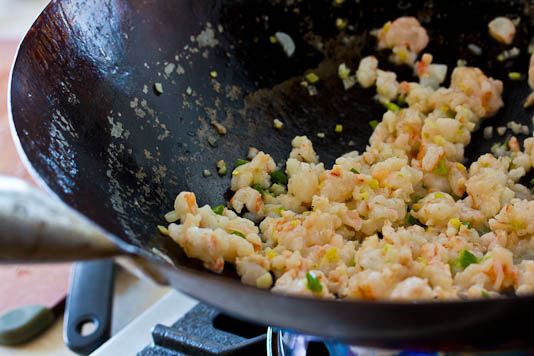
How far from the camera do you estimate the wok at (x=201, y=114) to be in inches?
26.6

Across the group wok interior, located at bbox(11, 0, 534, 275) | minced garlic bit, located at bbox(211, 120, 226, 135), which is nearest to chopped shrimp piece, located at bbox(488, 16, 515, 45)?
wok interior, located at bbox(11, 0, 534, 275)

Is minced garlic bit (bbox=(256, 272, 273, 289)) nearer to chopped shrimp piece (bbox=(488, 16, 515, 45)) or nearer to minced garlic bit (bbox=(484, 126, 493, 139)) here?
minced garlic bit (bbox=(484, 126, 493, 139))

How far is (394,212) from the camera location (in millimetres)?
1122

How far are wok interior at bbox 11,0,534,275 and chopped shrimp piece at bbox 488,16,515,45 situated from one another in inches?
0.6

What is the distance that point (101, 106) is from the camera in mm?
1112

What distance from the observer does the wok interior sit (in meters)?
0.99

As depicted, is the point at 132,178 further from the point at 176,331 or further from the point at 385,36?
the point at 385,36

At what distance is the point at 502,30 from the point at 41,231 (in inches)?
46.1

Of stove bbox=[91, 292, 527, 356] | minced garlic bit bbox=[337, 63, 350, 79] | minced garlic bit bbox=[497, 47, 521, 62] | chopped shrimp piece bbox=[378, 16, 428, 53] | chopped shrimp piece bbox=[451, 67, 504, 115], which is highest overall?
chopped shrimp piece bbox=[378, 16, 428, 53]

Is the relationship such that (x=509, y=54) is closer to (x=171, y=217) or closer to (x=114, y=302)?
(x=171, y=217)

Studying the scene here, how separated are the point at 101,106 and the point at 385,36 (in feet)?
2.40

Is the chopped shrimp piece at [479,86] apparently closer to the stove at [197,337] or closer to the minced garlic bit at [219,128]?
the minced garlic bit at [219,128]

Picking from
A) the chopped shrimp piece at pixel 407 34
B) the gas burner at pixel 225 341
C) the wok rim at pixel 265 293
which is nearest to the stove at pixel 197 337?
the gas burner at pixel 225 341

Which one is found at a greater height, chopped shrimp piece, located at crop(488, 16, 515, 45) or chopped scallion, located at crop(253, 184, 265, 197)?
chopped shrimp piece, located at crop(488, 16, 515, 45)
